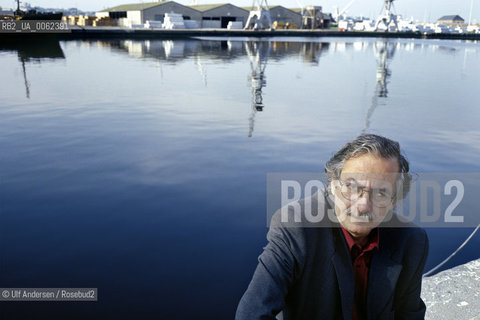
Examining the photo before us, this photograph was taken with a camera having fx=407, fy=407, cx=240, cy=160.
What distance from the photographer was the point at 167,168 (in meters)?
8.15

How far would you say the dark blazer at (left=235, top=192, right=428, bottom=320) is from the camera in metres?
1.71

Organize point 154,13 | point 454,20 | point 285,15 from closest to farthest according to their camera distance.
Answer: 1. point 154,13
2. point 285,15
3. point 454,20

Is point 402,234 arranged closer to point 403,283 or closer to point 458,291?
point 403,283

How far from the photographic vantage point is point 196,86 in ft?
60.5

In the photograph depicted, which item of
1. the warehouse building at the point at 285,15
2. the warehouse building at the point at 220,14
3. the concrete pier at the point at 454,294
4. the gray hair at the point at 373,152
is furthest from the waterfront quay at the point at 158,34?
the gray hair at the point at 373,152

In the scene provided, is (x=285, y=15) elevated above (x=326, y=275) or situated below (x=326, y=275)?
above

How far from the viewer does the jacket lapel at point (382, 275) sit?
1901 mm

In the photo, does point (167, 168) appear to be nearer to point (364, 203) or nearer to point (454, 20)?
point (364, 203)

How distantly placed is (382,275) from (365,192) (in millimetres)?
415

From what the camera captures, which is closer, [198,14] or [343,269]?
[343,269]

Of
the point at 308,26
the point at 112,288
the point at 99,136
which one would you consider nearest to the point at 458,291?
the point at 112,288

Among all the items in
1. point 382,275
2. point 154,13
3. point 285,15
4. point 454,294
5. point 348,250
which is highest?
point 285,15

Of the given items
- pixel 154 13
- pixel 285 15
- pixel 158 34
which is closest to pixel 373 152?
pixel 158 34

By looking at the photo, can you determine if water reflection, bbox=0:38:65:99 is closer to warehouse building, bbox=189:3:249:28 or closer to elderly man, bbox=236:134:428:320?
elderly man, bbox=236:134:428:320
